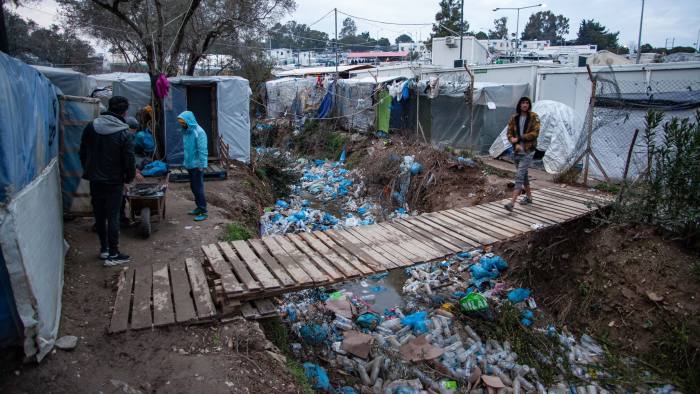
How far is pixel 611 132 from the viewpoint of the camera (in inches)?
350

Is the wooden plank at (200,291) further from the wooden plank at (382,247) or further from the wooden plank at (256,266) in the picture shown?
the wooden plank at (382,247)

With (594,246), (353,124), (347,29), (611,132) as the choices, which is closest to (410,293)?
(594,246)

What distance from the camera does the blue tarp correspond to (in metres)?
2.48

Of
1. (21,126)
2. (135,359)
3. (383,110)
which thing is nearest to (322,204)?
(383,110)

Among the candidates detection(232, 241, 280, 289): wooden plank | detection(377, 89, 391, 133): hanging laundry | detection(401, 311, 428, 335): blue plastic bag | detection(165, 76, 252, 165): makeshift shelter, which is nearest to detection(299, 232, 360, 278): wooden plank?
detection(232, 241, 280, 289): wooden plank

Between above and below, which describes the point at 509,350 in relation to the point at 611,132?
below

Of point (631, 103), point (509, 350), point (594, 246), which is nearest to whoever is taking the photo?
point (509, 350)

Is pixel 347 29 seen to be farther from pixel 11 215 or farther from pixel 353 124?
pixel 11 215

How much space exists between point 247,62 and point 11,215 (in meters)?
20.7

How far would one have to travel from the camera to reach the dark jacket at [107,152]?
4258mm

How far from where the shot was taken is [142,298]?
3711 millimetres

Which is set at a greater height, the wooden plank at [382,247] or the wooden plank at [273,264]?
the wooden plank at [382,247]

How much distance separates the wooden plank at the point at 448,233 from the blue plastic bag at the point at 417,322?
1.16 metres

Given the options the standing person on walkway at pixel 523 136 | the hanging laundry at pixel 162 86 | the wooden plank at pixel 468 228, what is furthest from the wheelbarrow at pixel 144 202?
the standing person on walkway at pixel 523 136
